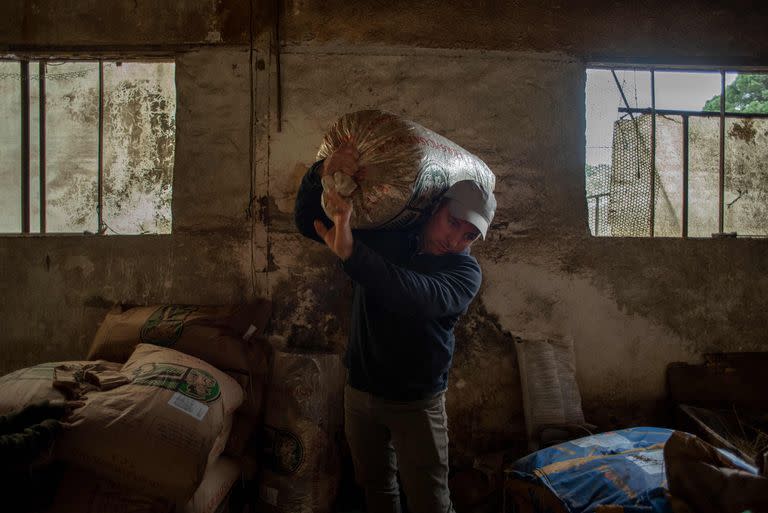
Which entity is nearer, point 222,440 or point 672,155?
point 222,440

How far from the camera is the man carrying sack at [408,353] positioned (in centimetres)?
151

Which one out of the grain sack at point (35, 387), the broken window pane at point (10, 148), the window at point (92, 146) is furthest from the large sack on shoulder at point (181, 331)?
the broken window pane at point (10, 148)

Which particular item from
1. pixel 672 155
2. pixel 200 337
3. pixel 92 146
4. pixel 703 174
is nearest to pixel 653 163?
pixel 672 155

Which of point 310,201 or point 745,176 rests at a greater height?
point 745,176

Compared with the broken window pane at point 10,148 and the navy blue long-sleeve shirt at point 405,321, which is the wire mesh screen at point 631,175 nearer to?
the navy blue long-sleeve shirt at point 405,321

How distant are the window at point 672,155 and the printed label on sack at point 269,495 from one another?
2.28 metres

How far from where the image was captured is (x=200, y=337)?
6.61ft

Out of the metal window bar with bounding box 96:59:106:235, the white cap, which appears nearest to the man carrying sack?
the white cap

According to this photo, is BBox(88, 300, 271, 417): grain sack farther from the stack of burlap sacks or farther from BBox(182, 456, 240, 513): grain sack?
BBox(182, 456, 240, 513): grain sack

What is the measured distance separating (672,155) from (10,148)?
12.9ft

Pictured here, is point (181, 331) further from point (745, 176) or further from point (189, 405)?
point (745, 176)

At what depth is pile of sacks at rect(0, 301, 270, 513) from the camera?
1.38 metres

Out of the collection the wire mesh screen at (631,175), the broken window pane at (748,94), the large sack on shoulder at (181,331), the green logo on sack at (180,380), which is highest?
the broken window pane at (748,94)

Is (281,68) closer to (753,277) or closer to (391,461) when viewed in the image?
(391,461)
